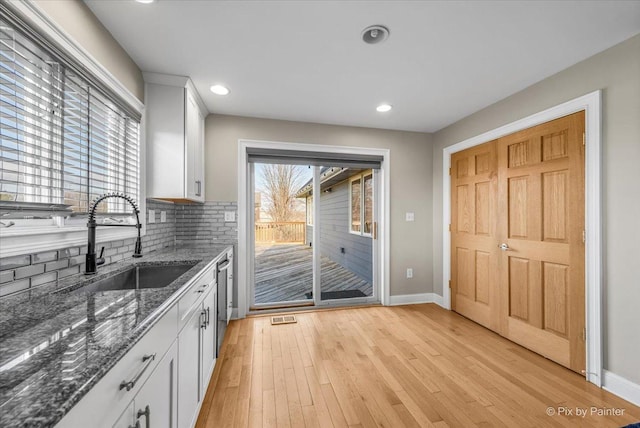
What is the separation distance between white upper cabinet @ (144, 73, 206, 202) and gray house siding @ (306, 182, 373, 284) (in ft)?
5.96

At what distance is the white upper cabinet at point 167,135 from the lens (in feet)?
7.89

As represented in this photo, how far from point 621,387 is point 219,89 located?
157 inches

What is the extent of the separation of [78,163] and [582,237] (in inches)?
140

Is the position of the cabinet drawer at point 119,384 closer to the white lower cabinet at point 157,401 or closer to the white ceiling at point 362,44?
the white lower cabinet at point 157,401

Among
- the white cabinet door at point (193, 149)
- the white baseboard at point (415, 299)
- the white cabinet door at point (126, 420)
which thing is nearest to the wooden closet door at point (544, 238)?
the white baseboard at point (415, 299)

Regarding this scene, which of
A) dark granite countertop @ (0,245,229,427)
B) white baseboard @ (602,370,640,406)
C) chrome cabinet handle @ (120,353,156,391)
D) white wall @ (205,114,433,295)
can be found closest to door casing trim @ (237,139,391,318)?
white wall @ (205,114,433,295)

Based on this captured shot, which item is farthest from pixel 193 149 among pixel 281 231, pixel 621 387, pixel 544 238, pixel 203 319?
pixel 621 387

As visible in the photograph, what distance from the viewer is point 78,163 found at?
1595 mm

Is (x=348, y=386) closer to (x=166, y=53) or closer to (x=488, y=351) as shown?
(x=488, y=351)

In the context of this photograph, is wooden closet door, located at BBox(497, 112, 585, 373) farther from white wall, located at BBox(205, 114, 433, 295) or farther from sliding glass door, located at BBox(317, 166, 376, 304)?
sliding glass door, located at BBox(317, 166, 376, 304)

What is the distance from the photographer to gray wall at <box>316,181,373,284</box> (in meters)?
3.93

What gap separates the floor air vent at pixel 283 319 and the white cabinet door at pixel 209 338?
3.43 ft

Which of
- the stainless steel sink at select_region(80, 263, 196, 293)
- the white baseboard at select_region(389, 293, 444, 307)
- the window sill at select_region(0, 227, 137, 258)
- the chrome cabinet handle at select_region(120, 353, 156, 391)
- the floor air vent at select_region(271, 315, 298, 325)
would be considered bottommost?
the floor air vent at select_region(271, 315, 298, 325)

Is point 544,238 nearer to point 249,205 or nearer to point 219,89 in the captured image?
point 249,205
